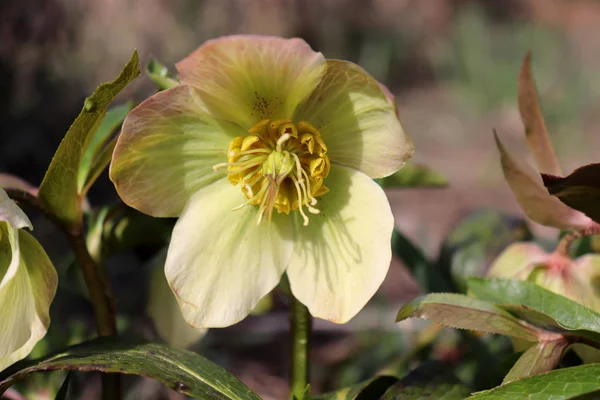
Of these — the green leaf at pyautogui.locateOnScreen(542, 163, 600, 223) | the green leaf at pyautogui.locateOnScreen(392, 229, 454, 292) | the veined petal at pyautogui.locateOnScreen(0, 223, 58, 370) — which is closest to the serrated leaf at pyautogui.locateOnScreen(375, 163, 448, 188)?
the green leaf at pyautogui.locateOnScreen(392, 229, 454, 292)

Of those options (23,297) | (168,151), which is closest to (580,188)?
(168,151)

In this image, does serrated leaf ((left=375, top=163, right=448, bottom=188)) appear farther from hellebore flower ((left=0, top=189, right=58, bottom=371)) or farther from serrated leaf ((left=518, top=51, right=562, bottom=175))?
hellebore flower ((left=0, top=189, right=58, bottom=371))

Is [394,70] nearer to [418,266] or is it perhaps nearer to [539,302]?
[418,266]

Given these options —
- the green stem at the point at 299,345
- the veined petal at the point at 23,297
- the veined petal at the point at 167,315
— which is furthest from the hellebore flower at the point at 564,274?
the veined petal at the point at 23,297

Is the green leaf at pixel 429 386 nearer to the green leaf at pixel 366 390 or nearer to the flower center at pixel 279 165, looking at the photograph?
the green leaf at pixel 366 390

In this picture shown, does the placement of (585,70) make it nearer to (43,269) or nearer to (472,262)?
(472,262)
